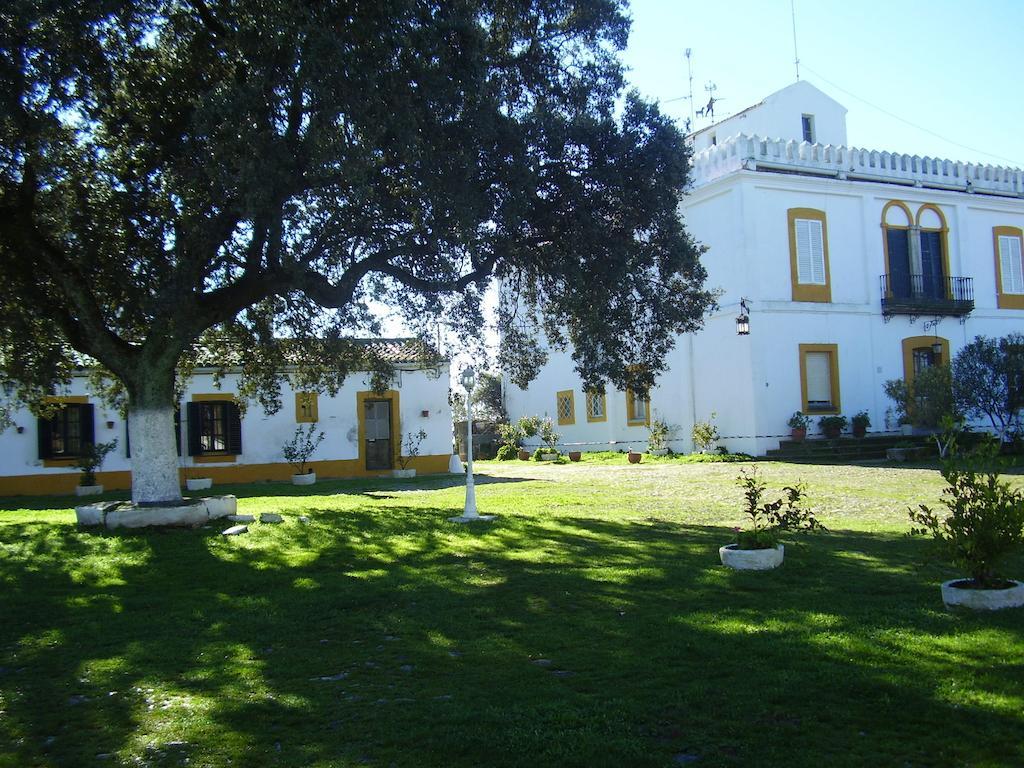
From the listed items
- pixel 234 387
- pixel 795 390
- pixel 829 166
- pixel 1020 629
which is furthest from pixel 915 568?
pixel 829 166

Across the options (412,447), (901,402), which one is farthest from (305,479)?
(901,402)

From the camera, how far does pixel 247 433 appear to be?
22438 millimetres

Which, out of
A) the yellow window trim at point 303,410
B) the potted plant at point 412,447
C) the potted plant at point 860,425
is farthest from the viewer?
the potted plant at point 860,425

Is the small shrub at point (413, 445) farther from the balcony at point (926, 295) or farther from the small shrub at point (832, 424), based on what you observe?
the balcony at point (926, 295)

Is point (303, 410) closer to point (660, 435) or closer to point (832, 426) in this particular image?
point (660, 435)

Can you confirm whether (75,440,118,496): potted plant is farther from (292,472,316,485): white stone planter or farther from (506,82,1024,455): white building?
(506,82,1024,455): white building

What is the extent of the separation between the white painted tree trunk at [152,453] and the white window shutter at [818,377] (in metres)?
18.1

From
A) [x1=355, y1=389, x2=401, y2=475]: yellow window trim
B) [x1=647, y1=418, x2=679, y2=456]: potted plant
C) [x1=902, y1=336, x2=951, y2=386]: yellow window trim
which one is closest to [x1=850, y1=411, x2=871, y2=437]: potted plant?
[x1=902, y1=336, x2=951, y2=386]: yellow window trim

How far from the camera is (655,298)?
41.7ft

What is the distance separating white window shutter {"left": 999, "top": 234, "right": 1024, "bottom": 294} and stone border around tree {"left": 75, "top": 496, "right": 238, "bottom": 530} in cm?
2671

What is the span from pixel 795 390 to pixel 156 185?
18.3 m

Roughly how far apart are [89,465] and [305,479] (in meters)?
5.07

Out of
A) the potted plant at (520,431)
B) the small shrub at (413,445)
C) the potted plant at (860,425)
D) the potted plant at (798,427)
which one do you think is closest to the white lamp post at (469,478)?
the small shrub at (413,445)

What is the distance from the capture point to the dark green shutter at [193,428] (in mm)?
22047
